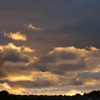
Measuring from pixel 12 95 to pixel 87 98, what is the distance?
1757 cm

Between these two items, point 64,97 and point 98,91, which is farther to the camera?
point 98,91

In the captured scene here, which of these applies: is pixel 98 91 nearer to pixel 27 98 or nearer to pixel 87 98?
pixel 87 98

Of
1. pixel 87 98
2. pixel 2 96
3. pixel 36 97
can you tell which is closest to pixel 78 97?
pixel 87 98

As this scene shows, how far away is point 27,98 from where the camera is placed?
116 metres

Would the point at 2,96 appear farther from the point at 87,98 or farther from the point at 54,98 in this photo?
the point at 87,98

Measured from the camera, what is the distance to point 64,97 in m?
120

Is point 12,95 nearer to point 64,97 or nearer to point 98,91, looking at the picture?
point 64,97

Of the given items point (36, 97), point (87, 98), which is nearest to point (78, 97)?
point (87, 98)

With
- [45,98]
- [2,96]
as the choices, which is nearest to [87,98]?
[45,98]

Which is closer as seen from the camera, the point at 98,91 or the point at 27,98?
the point at 27,98

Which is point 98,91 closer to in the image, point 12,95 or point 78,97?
point 78,97

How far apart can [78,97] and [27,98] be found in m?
12.6

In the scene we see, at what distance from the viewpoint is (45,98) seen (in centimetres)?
11725

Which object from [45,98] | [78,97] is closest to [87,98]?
[78,97]
